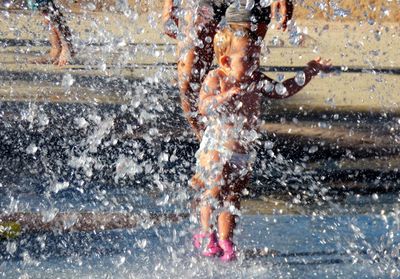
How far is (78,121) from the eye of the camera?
709 cm

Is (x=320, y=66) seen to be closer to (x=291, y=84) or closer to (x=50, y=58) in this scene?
(x=291, y=84)

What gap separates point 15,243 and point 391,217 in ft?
5.57

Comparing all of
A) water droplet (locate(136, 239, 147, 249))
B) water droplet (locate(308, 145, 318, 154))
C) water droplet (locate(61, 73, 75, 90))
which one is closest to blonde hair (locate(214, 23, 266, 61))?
water droplet (locate(136, 239, 147, 249))

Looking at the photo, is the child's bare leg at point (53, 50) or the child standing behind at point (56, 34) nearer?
the child standing behind at point (56, 34)

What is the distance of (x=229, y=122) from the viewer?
3.77m

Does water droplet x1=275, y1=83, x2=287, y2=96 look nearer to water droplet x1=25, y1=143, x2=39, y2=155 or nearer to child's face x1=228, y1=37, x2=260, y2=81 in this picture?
child's face x1=228, y1=37, x2=260, y2=81

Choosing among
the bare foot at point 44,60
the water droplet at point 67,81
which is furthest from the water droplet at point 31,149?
the bare foot at point 44,60

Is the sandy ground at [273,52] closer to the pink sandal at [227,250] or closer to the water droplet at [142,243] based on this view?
the water droplet at [142,243]

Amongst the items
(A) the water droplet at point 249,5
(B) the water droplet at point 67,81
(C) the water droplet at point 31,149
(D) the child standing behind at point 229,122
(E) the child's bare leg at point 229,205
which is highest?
(A) the water droplet at point 249,5

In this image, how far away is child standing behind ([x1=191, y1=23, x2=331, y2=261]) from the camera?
3748 millimetres

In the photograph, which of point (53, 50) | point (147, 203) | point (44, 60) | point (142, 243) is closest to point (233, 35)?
point (142, 243)

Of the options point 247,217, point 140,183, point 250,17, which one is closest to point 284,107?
point 140,183

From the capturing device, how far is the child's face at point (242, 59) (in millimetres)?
3742

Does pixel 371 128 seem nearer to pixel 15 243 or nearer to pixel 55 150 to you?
pixel 55 150
